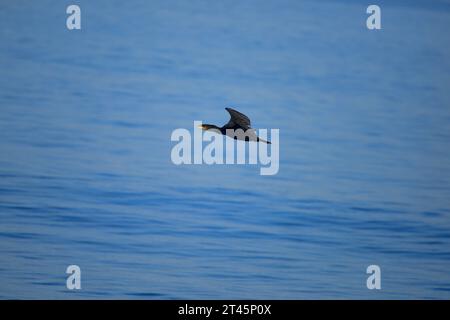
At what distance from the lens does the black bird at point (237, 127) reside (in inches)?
403

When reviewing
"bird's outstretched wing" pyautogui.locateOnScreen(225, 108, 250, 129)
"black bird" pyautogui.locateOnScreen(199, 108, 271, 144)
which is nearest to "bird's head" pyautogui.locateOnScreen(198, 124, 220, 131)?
"black bird" pyautogui.locateOnScreen(199, 108, 271, 144)

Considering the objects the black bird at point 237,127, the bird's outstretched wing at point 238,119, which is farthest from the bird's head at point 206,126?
the bird's outstretched wing at point 238,119

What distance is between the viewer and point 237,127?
1034cm

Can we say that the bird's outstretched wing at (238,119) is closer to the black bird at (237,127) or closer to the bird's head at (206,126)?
the black bird at (237,127)

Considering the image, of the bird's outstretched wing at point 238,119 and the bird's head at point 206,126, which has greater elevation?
the bird's outstretched wing at point 238,119

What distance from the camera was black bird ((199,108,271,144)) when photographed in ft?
33.6

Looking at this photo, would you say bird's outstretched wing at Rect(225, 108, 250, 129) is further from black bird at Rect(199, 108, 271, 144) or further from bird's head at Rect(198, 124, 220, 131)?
bird's head at Rect(198, 124, 220, 131)

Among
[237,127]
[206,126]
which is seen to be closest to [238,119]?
[237,127]

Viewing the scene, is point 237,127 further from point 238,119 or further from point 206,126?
point 206,126
